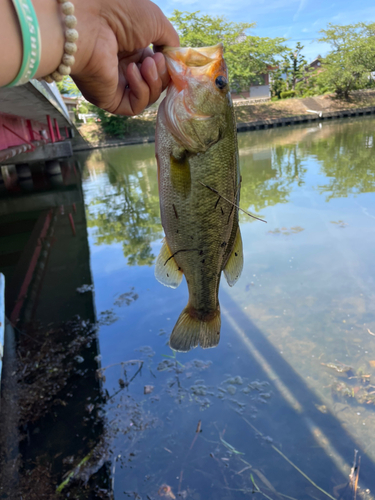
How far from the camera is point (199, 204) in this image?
1711mm

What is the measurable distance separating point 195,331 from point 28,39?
1560 mm

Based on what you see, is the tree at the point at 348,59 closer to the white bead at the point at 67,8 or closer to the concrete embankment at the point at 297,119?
the concrete embankment at the point at 297,119

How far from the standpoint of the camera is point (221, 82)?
163cm

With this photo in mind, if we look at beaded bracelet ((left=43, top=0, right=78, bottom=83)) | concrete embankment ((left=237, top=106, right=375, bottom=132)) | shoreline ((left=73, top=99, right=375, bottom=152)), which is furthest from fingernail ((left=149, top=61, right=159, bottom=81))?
concrete embankment ((left=237, top=106, right=375, bottom=132))

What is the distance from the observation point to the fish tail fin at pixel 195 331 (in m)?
1.99

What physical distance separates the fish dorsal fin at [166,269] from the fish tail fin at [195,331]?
208 mm

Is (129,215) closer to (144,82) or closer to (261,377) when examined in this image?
(261,377)

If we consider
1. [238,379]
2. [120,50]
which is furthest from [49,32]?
[238,379]

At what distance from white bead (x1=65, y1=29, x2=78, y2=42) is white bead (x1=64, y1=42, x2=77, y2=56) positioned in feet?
0.03

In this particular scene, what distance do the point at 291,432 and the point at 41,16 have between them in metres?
3.35

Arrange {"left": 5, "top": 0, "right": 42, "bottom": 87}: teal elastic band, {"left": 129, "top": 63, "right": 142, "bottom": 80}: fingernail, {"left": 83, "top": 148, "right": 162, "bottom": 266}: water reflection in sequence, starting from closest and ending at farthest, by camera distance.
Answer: {"left": 5, "top": 0, "right": 42, "bottom": 87}: teal elastic band
{"left": 129, "top": 63, "right": 142, "bottom": 80}: fingernail
{"left": 83, "top": 148, "right": 162, "bottom": 266}: water reflection

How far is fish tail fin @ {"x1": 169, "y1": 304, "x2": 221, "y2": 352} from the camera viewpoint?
199cm

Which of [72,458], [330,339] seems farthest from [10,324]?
[330,339]

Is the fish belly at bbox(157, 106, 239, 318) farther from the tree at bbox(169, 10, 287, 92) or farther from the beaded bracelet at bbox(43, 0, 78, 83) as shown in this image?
the tree at bbox(169, 10, 287, 92)
